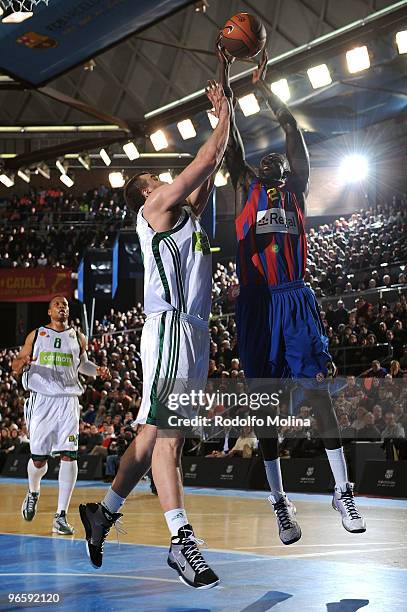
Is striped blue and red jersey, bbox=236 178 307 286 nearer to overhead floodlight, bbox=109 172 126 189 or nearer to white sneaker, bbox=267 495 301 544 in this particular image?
white sneaker, bbox=267 495 301 544

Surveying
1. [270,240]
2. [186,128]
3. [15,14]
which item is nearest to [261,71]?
[270,240]

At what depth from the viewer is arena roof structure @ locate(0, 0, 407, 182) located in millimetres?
10281

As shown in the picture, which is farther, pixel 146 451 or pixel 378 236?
pixel 378 236

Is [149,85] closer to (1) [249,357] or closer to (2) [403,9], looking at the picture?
(2) [403,9]

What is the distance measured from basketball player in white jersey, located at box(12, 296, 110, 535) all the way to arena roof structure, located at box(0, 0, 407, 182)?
3455 millimetres

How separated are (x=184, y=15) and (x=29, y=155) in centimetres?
1360

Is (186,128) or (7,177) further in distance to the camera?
(7,177)

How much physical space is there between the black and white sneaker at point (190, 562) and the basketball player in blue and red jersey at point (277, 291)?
92 cm

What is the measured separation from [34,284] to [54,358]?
20.8 metres

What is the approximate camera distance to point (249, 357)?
516 centimetres

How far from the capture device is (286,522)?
4.90 metres

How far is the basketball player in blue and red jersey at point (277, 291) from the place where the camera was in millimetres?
5035

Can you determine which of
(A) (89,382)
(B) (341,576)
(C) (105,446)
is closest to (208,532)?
(B) (341,576)

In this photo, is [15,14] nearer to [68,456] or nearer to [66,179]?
[68,456]
